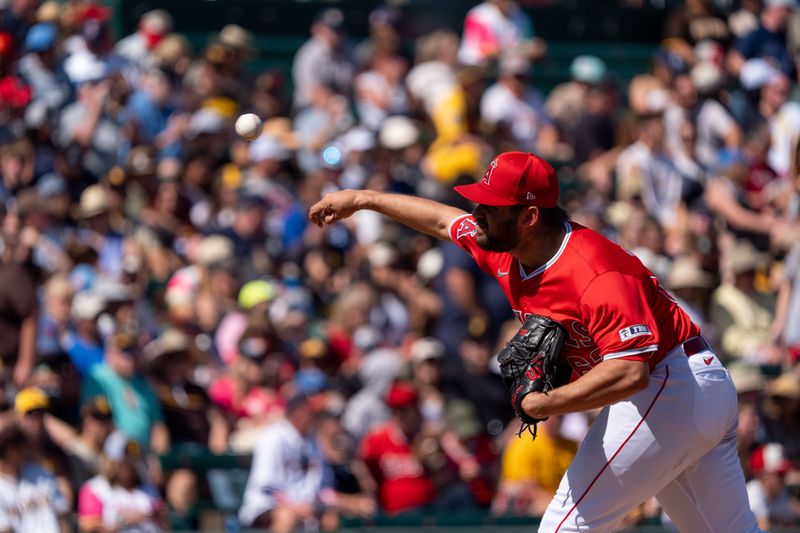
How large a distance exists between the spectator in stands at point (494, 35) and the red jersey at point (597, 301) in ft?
30.1

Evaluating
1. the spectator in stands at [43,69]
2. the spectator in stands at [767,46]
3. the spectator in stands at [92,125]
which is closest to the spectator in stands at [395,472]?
the spectator in stands at [92,125]

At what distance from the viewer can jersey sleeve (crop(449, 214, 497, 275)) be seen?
617 cm

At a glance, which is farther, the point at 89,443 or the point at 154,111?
the point at 154,111

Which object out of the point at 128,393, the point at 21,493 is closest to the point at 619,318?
the point at 21,493

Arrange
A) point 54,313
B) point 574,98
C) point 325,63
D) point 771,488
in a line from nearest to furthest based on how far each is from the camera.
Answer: point 771,488, point 54,313, point 325,63, point 574,98

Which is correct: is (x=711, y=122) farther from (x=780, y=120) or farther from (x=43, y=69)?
(x=43, y=69)

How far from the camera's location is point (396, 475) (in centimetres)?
983

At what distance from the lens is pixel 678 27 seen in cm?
1573

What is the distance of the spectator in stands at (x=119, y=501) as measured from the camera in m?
8.76

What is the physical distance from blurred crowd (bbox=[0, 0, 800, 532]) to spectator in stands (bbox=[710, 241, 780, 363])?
0.02 meters

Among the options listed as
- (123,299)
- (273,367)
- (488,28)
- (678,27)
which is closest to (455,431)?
(273,367)

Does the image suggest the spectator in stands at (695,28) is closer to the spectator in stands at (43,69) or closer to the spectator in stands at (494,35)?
the spectator in stands at (494,35)

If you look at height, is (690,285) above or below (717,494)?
below

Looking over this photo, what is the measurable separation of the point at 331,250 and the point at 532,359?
6.57m
